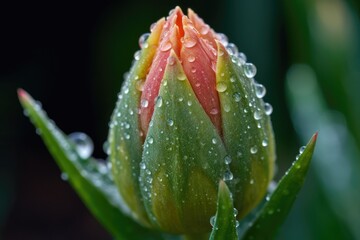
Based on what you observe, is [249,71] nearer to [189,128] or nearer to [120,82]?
[189,128]

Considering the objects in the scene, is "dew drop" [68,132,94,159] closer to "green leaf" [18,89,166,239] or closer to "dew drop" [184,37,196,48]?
"green leaf" [18,89,166,239]

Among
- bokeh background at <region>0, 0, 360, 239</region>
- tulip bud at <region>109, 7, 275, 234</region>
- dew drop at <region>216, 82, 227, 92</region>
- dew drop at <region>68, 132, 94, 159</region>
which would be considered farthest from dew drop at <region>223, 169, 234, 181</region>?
bokeh background at <region>0, 0, 360, 239</region>

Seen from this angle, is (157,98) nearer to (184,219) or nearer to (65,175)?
(184,219)

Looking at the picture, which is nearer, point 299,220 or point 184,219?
point 184,219

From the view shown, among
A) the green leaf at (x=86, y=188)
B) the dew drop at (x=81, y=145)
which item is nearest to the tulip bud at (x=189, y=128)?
the green leaf at (x=86, y=188)

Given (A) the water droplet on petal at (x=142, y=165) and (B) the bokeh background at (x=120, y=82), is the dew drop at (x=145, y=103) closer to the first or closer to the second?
(A) the water droplet on petal at (x=142, y=165)

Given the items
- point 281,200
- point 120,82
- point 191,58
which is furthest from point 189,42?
point 120,82

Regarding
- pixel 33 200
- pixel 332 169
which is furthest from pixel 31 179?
pixel 332 169
